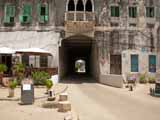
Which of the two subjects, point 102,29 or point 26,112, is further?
point 102,29

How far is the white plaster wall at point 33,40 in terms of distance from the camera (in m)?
26.5

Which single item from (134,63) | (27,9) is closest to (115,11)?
(134,63)

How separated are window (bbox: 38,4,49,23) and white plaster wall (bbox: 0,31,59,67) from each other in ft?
4.40

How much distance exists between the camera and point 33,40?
26906mm

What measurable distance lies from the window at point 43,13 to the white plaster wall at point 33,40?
1.34 meters

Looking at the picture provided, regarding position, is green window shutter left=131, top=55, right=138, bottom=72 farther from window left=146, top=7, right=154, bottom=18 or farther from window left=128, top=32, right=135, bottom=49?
window left=146, top=7, right=154, bottom=18

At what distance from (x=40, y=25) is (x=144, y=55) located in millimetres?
10703

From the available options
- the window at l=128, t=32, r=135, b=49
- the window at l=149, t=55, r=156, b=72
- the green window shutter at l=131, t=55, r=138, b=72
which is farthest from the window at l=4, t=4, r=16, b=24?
the window at l=149, t=55, r=156, b=72

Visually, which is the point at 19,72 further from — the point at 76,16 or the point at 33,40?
the point at 76,16

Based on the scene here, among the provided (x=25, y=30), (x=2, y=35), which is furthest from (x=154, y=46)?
(x=2, y=35)

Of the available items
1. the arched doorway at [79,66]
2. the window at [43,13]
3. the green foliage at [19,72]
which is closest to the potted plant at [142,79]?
the window at [43,13]

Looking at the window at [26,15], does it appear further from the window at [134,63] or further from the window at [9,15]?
the window at [134,63]

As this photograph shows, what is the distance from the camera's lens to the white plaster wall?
26.5 meters

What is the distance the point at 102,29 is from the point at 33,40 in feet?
22.4
